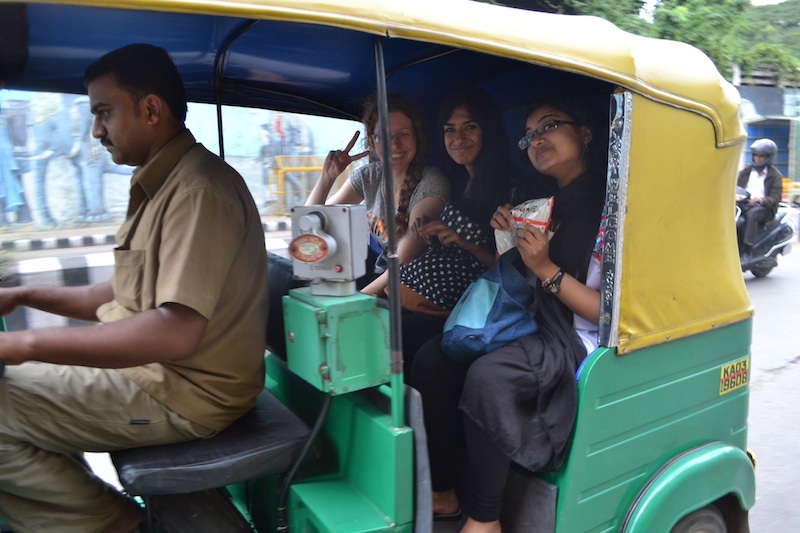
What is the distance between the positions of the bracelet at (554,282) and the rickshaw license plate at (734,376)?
2.37ft

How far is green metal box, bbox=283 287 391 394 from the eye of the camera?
5.22ft

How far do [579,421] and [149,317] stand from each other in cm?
118

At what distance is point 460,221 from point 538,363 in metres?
0.72

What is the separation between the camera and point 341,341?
1600 millimetres

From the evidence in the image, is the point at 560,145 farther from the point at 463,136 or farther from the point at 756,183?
the point at 756,183

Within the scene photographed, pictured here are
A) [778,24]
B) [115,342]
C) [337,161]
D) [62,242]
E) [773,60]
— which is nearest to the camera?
[115,342]

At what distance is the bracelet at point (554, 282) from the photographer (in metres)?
2.05

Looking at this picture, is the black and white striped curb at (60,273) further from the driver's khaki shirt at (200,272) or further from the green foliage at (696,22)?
the driver's khaki shirt at (200,272)

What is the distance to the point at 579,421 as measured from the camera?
1874mm

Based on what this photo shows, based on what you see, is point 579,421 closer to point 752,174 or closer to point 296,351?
point 296,351

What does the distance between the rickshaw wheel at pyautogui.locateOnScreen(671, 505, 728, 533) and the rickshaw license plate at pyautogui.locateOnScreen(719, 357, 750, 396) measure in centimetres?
42

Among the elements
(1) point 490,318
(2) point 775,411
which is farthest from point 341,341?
(2) point 775,411

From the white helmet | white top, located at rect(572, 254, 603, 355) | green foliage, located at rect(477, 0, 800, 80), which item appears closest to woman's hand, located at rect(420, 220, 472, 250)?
white top, located at rect(572, 254, 603, 355)

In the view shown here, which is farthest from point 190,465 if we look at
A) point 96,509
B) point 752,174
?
point 752,174
